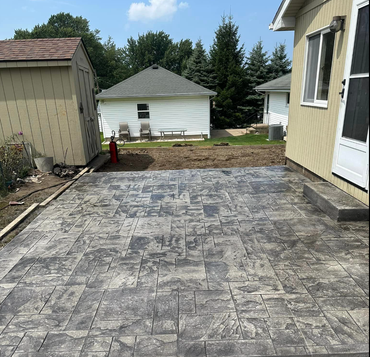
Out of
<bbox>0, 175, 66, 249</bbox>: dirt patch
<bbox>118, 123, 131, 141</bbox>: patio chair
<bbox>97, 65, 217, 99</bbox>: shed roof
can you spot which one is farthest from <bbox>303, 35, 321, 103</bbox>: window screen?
<bbox>118, 123, 131, 141</bbox>: patio chair

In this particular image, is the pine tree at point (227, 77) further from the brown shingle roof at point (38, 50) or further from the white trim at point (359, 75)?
the white trim at point (359, 75)

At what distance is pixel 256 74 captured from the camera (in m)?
22.9

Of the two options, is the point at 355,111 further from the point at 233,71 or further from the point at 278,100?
the point at 233,71

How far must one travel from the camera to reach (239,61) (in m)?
23.8

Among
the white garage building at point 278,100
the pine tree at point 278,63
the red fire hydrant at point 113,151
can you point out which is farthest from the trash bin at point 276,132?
the pine tree at point 278,63

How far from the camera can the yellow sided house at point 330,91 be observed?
3.64m

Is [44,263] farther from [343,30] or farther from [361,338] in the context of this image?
[343,30]

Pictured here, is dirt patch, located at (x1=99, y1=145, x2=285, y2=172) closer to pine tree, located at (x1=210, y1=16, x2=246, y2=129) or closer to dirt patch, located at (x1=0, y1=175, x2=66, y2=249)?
dirt patch, located at (x1=0, y1=175, x2=66, y2=249)

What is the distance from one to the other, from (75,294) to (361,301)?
234cm

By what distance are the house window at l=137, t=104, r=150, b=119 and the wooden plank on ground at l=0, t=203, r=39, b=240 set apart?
12809mm

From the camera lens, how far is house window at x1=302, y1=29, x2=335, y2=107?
15.2 feet

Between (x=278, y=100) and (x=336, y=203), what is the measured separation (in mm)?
14917

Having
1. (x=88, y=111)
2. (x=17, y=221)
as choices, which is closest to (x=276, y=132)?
(x=88, y=111)

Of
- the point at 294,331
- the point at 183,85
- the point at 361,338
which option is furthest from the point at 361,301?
the point at 183,85
